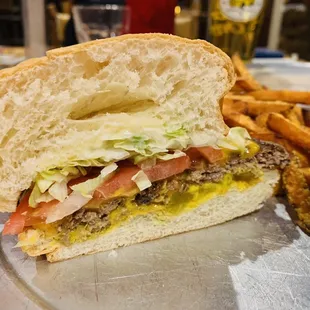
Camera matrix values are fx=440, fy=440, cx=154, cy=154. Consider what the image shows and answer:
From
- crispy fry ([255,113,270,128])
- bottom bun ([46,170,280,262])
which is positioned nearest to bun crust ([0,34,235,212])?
bottom bun ([46,170,280,262])

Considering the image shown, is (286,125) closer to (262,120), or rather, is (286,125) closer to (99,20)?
(262,120)

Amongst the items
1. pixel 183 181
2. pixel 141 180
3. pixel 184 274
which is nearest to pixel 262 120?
pixel 183 181

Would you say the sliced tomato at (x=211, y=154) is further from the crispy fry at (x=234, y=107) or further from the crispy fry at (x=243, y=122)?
the crispy fry at (x=234, y=107)

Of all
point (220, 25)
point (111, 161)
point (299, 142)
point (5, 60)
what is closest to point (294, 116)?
point (299, 142)

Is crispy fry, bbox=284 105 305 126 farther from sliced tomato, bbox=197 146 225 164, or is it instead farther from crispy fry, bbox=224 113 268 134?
sliced tomato, bbox=197 146 225 164

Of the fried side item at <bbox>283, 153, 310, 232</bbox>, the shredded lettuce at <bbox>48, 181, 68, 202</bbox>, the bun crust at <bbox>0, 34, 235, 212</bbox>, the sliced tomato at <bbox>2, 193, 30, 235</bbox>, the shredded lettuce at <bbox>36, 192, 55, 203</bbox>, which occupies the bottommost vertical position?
the fried side item at <bbox>283, 153, 310, 232</bbox>

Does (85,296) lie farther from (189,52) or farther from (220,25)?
(220,25)

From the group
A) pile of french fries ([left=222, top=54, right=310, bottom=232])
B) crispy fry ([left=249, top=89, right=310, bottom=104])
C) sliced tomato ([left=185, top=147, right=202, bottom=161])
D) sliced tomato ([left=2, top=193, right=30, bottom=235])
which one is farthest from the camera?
crispy fry ([left=249, top=89, right=310, bottom=104])
